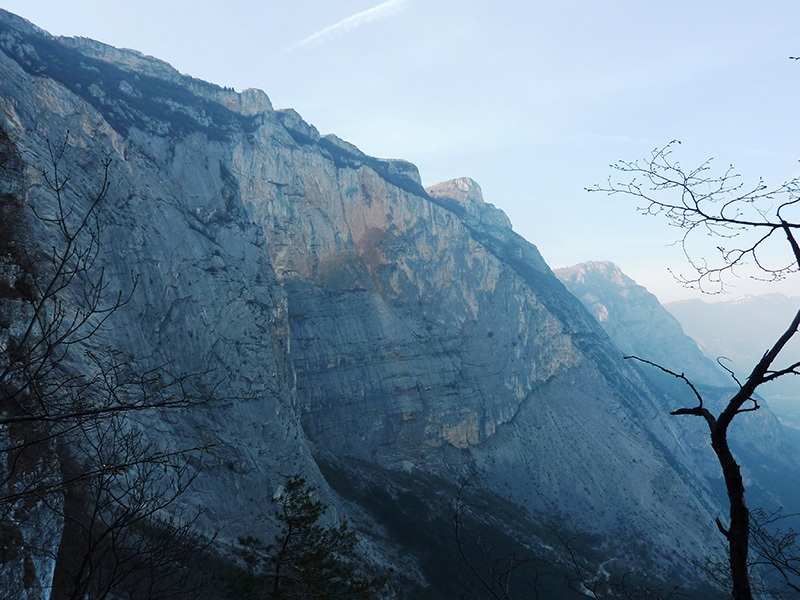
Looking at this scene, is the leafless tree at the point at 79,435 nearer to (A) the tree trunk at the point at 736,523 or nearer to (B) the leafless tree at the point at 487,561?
(B) the leafless tree at the point at 487,561

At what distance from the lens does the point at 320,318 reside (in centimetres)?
6925

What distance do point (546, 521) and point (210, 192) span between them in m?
59.1

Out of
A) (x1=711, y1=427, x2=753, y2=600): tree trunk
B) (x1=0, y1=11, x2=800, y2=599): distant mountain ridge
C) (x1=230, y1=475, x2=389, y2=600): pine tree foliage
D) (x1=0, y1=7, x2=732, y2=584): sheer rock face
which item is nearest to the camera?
(x1=711, y1=427, x2=753, y2=600): tree trunk

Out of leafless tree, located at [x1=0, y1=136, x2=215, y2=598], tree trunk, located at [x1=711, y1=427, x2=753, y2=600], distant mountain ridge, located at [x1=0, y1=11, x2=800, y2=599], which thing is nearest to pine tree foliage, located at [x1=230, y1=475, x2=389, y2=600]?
leafless tree, located at [x1=0, y1=136, x2=215, y2=598]

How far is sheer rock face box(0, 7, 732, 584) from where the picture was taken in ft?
129

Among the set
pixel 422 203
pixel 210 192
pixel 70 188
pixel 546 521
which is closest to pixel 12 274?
pixel 70 188

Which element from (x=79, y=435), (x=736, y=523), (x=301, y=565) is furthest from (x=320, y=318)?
(x=736, y=523)

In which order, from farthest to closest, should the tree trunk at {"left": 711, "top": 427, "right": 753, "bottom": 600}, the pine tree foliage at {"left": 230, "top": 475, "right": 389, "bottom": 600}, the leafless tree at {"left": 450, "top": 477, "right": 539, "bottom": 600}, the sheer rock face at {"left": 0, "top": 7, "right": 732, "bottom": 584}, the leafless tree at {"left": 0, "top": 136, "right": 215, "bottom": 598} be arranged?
the sheer rock face at {"left": 0, "top": 7, "right": 732, "bottom": 584} < the pine tree foliage at {"left": 230, "top": 475, "right": 389, "bottom": 600} < the leafless tree at {"left": 450, "top": 477, "right": 539, "bottom": 600} < the leafless tree at {"left": 0, "top": 136, "right": 215, "bottom": 598} < the tree trunk at {"left": 711, "top": 427, "right": 753, "bottom": 600}

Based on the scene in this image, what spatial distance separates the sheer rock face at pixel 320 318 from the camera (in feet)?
129

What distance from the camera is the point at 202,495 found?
32188 millimetres

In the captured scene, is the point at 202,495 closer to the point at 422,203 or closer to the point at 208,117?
the point at 208,117

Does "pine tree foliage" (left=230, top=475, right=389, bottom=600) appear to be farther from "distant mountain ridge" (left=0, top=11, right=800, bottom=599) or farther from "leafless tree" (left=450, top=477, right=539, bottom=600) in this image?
"distant mountain ridge" (left=0, top=11, right=800, bottom=599)

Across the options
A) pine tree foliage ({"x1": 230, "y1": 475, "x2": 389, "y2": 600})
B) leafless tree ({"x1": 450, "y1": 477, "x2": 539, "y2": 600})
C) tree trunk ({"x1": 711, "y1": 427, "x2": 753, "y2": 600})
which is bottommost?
pine tree foliage ({"x1": 230, "y1": 475, "x2": 389, "y2": 600})

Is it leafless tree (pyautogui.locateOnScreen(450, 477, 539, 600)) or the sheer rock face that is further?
the sheer rock face
